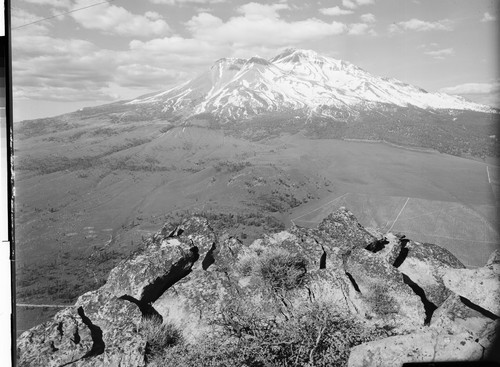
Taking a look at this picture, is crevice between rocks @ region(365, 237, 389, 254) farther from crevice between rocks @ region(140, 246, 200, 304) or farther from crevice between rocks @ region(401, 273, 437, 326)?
crevice between rocks @ region(140, 246, 200, 304)

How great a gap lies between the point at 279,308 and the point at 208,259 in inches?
46.4

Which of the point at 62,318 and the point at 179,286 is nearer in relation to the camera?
the point at 62,318

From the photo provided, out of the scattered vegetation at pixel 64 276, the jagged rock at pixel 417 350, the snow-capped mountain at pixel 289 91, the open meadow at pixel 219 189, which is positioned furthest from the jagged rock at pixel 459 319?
the scattered vegetation at pixel 64 276

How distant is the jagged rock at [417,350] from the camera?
3.09 metres

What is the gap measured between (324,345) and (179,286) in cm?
159

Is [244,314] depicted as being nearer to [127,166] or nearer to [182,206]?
[182,206]

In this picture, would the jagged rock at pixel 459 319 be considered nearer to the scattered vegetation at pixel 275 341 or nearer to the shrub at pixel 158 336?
the scattered vegetation at pixel 275 341

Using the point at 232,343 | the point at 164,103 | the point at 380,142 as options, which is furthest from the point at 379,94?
the point at 232,343

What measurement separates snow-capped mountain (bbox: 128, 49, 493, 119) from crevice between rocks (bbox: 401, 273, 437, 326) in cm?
307

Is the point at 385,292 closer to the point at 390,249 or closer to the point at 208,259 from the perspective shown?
the point at 390,249

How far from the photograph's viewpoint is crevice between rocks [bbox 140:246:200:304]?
4.02 m

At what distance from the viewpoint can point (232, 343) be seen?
3.49 m

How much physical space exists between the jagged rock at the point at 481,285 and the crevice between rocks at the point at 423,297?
0.91ft

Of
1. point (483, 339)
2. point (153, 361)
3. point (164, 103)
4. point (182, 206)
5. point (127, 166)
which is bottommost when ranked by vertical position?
point (153, 361)
